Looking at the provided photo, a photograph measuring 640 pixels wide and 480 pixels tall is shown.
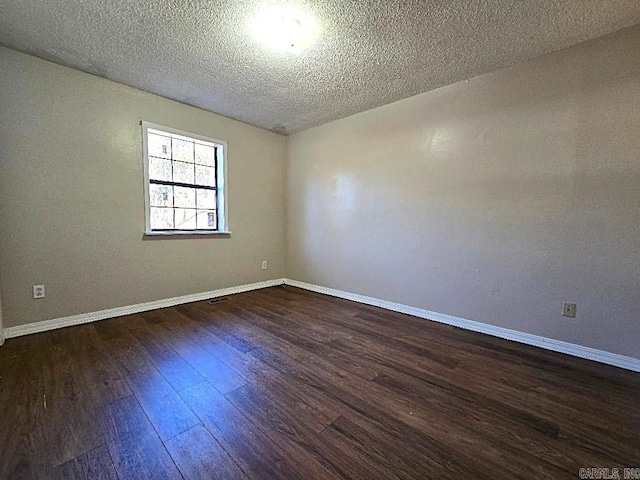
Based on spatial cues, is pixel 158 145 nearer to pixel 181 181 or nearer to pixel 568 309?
pixel 181 181

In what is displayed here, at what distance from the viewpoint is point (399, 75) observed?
2.56 m

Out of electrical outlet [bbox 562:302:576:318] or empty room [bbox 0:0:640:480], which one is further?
electrical outlet [bbox 562:302:576:318]

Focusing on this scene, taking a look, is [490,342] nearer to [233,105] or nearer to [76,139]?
[233,105]

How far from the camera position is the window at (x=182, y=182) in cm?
310

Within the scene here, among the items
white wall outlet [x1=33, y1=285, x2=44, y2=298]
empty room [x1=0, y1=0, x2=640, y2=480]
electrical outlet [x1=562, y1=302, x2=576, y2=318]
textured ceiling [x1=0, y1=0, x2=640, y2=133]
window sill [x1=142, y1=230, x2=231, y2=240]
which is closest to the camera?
empty room [x1=0, y1=0, x2=640, y2=480]

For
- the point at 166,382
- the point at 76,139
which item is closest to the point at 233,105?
the point at 76,139

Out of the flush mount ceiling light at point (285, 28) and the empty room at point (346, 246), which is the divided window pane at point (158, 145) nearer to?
the empty room at point (346, 246)

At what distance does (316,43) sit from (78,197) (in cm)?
263

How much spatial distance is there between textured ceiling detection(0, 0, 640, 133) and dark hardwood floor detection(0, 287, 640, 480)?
2.43 metres

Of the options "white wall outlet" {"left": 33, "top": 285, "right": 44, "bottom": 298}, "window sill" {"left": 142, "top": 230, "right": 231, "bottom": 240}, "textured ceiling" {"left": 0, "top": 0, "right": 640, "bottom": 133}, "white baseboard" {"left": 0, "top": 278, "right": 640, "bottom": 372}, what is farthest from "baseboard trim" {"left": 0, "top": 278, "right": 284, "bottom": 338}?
"textured ceiling" {"left": 0, "top": 0, "right": 640, "bottom": 133}

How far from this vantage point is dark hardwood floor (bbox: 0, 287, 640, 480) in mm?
1120

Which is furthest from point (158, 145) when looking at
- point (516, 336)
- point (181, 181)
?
point (516, 336)

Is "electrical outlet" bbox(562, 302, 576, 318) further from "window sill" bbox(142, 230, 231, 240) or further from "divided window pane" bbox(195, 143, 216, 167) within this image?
"divided window pane" bbox(195, 143, 216, 167)

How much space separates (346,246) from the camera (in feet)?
12.1
